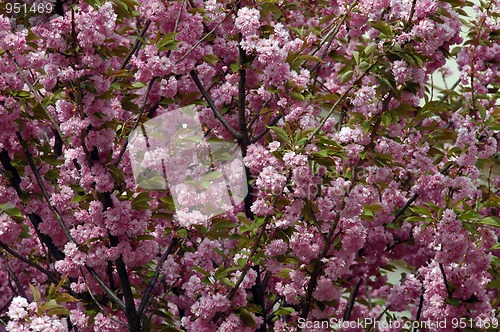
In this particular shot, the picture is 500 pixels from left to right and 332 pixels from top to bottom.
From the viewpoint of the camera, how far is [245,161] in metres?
3.08

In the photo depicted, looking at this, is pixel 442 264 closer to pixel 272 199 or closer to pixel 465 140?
pixel 465 140

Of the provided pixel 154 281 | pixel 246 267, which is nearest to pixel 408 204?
pixel 246 267

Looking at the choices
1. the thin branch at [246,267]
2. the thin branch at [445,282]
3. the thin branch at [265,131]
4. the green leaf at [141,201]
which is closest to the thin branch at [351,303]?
the thin branch at [445,282]

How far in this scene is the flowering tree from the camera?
298cm

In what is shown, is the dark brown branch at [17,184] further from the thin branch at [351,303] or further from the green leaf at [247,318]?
the thin branch at [351,303]

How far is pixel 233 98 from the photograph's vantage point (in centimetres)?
371

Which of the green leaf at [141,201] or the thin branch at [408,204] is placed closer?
the green leaf at [141,201]

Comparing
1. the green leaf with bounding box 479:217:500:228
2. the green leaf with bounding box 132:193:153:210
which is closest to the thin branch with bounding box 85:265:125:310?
the green leaf with bounding box 132:193:153:210

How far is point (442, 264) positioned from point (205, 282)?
116cm

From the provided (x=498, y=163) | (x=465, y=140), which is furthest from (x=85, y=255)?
(x=498, y=163)

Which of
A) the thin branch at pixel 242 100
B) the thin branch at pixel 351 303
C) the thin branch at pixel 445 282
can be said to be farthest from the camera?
the thin branch at pixel 351 303

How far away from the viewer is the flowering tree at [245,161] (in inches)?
117

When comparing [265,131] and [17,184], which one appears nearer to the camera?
[17,184]

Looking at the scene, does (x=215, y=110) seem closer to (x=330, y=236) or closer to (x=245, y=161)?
(x=245, y=161)
